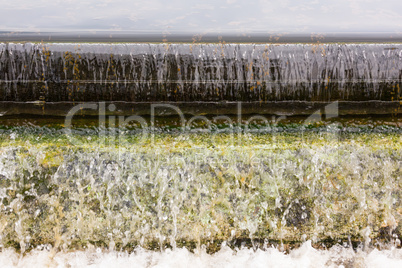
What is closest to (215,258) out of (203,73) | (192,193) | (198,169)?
(192,193)

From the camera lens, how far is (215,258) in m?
2.23

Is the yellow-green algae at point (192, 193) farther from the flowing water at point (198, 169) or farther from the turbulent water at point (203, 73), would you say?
the turbulent water at point (203, 73)

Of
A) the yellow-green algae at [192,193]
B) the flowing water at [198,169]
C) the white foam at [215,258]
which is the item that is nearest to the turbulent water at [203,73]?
the flowing water at [198,169]

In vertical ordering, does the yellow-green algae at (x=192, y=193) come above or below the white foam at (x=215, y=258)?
above

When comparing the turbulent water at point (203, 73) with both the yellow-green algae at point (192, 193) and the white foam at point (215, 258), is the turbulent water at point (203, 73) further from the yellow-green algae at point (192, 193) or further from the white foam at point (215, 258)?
the white foam at point (215, 258)

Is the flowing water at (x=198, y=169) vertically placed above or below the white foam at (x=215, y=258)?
above

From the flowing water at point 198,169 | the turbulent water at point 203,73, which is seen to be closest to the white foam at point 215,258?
the flowing water at point 198,169

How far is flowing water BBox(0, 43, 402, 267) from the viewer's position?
2.14 metres

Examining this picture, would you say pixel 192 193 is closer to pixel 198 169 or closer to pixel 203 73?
pixel 198 169

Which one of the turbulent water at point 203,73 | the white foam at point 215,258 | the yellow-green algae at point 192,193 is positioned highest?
the turbulent water at point 203,73

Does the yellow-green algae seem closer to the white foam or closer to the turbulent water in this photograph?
the white foam

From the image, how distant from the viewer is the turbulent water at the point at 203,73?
215cm

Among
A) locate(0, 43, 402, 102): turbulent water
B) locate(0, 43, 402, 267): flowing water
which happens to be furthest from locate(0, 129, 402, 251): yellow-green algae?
locate(0, 43, 402, 102): turbulent water

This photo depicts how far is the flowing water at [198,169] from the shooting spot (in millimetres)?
2145
